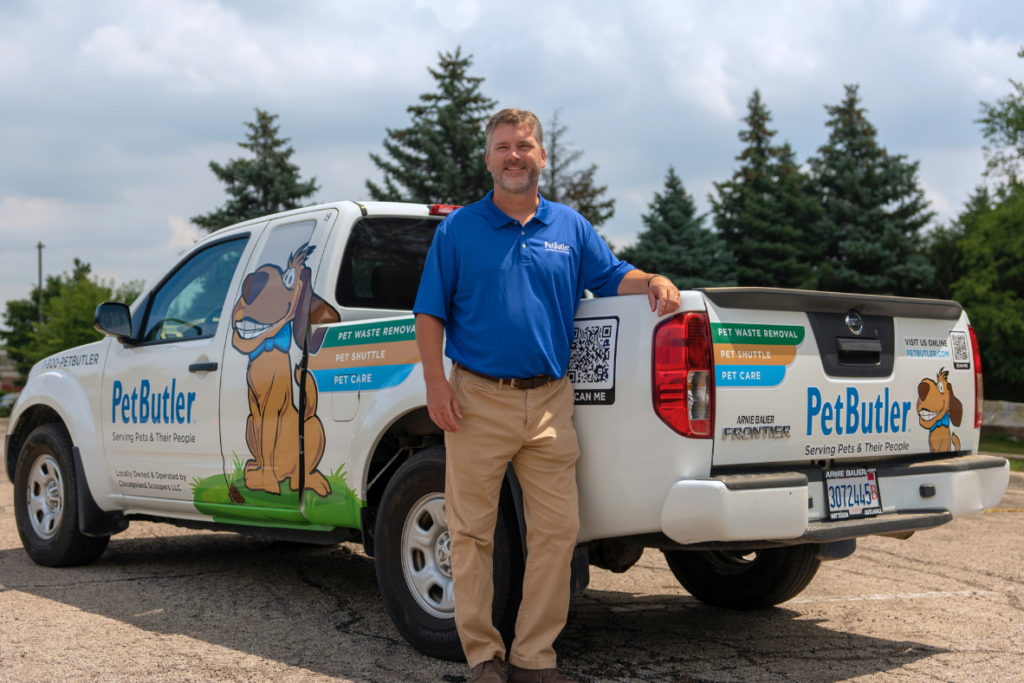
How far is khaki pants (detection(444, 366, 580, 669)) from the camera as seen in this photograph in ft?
11.5

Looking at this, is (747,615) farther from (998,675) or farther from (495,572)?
(495,572)

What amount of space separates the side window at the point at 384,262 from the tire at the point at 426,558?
1.17 meters

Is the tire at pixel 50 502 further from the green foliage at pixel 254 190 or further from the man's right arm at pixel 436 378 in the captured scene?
the green foliage at pixel 254 190

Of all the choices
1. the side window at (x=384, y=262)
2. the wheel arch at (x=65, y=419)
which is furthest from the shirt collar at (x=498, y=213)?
the wheel arch at (x=65, y=419)

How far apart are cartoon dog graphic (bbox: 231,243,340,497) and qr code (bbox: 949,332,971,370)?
280 centimetres

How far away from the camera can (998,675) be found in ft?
12.3

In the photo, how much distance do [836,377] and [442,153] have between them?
2918 cm

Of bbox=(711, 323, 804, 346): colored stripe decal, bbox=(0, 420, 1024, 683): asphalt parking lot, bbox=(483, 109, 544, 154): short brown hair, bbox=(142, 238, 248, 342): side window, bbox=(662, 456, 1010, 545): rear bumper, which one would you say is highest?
bbox=(483, 109, 544, 154): short brown hair

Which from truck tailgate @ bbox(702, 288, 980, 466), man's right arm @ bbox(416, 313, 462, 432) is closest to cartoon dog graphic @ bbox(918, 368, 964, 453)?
truck tailgate @ bbox(702, 288, 980, 466)

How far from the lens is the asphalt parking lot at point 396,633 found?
384cm

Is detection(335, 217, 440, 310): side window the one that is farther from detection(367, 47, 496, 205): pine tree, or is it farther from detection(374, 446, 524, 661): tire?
detection(367, 47, 496, 205): pine tree

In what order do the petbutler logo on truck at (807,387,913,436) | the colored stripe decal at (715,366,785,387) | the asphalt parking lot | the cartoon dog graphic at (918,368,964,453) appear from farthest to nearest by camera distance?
1. the cartoon dog graphic at (918,368,964,453)
2. the asphalt parking lot
3. the petbutler logo on truck at (807,387,913,436)
4. the colored stripe decal at (715,366,785,387)

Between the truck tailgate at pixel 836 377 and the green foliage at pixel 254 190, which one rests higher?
the green foliage at pixel 254 190

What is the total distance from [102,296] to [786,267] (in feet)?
137
